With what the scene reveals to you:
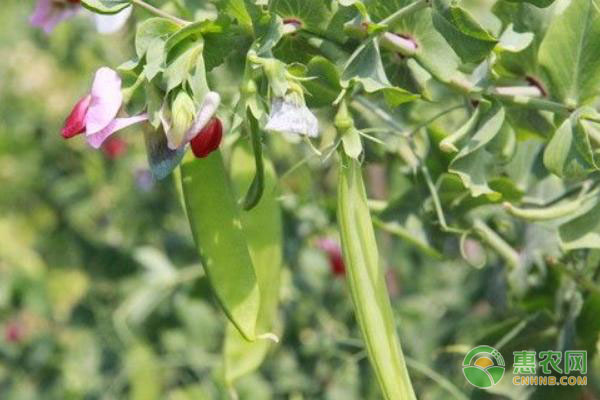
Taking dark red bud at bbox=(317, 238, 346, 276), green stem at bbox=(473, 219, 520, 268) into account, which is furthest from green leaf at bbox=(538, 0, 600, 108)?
dark red bud at bbox=(317, 238, 346, 276)

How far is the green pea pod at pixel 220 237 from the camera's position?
0.87 m

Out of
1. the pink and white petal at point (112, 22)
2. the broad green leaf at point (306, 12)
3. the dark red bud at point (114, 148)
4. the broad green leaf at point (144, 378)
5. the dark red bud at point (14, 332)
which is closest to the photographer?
the broad green leaf at point (306, 12)

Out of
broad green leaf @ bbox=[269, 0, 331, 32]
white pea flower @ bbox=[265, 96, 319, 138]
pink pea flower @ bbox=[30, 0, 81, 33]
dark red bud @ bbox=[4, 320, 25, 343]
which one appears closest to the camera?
white pea flower @ bbox=[265, 96, 319, 138]

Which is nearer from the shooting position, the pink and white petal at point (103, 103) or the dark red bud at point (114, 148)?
the pink and white petal at point (103, 103)

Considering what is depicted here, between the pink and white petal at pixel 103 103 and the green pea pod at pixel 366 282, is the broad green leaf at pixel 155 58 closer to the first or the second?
the pink and white petal at pixel 103 103

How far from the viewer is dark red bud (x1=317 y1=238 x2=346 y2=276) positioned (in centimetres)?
174

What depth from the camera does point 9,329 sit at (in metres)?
1.98

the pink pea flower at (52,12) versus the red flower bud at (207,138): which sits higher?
the red flower bud at (207,138)

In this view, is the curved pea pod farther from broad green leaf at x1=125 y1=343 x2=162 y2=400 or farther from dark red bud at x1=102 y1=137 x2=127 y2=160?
dark red bud at x1=102 y1=137 x2=127 y2=160

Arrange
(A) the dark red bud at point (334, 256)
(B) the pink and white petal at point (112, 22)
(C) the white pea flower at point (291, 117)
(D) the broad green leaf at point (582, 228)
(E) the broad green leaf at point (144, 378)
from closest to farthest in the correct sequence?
(C) the white pea flower at point (291, 117) → (D) the broad green leaf at point (582, 228) → (B) the pink and white petal at point (112, 22) → (E) the broad green leaf at point (144, 378) → (A) the dark red bud at point (334, 256)

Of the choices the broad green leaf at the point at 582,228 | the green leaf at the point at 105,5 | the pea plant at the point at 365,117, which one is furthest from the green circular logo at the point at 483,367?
the green leaf at the point at 105,5

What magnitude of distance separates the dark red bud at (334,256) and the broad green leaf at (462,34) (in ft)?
2.95

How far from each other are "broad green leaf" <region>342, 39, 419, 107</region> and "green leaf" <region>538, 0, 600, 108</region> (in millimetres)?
164

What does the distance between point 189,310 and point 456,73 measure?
0.88 m
